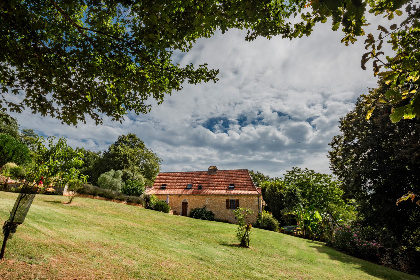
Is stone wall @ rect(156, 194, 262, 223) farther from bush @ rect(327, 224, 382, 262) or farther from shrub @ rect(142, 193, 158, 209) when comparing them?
bush @ rect(327, 224, 382, 262)

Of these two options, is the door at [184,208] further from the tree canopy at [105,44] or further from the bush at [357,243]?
the tree canopy at [105,44]

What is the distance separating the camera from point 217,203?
2831 cm

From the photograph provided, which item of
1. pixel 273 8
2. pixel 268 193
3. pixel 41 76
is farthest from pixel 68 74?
pixel 268 193

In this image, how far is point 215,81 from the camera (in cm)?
598

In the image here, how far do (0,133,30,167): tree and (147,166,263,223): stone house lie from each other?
571 inches

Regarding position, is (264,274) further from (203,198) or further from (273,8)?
(203,198)

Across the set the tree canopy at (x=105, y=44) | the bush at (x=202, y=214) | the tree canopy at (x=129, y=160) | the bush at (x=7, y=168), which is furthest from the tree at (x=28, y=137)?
the tree canopy at (x=105, y=44)

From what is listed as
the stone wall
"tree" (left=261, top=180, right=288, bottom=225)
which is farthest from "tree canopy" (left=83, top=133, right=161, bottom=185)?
"tree" (left=261, top=180, right=288, bottom=225)

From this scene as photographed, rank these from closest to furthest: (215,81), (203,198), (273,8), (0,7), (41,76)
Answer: (0,7) → (273,8) → (41,76) → (215,81) → (203,198)

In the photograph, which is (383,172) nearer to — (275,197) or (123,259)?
(123,259)

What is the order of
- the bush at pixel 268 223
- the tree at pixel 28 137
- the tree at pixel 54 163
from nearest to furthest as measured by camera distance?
the tree at pixel 54 163 < the bush at pixel 268 223 < the tree at pixel 28 137

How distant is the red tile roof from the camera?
29.1 metres

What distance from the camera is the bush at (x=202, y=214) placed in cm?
2615

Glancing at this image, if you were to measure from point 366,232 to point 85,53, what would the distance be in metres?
18.7
